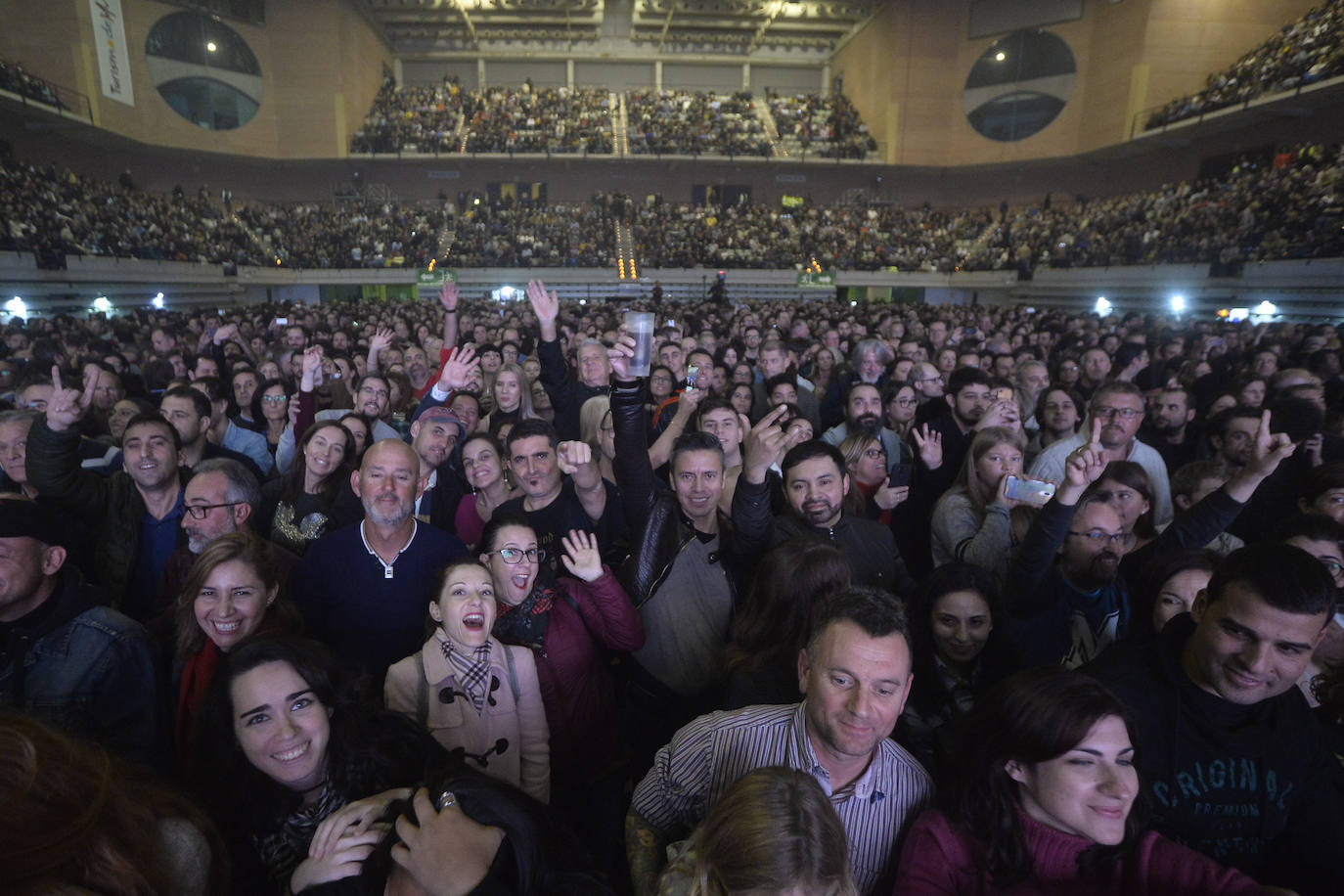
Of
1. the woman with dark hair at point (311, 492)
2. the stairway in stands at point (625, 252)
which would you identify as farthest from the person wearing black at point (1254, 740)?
the stairway in stands at point (625, 252)

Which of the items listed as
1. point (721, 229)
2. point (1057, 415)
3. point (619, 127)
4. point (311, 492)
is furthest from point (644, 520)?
point (619, 127)

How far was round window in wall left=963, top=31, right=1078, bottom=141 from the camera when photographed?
93.1 ft

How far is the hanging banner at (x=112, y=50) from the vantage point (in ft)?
74.6

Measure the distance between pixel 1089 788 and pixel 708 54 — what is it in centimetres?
4064

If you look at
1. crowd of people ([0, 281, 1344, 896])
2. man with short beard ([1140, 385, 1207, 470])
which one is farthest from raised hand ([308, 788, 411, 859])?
man with short beard ([1140, 385, 1207, 470])

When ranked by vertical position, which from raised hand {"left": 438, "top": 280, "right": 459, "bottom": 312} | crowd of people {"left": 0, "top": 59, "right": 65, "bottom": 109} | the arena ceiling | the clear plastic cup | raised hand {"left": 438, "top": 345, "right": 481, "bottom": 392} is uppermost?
the arena ceiling

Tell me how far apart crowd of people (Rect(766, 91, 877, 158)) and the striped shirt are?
33.8 meters

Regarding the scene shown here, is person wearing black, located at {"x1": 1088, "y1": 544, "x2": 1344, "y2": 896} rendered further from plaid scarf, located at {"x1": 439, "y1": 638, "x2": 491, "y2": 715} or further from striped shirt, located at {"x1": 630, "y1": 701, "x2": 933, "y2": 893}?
plaid scarf, located at {"x1": 439, "y1": 638, "x2": 491, "y2": 715}

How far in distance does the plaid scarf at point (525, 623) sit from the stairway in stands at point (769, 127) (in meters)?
33.1

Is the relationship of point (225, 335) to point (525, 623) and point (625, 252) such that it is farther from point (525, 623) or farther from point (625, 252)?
point (625, 252)

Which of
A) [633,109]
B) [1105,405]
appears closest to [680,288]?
[633,109]

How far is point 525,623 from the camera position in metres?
2.51

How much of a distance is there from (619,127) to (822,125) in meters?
10.4

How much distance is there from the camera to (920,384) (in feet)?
19.5
